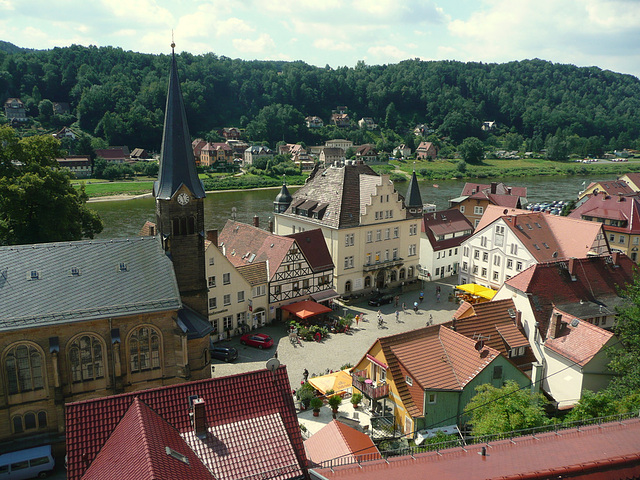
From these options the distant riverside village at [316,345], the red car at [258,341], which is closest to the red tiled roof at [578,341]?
the distant riverside village at [316,345]

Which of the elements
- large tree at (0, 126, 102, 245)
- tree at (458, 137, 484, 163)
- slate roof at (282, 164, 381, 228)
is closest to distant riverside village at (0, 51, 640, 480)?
slate roof at (282, 164, 381, 228)

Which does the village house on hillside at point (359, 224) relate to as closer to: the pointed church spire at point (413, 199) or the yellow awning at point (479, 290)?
the pointed church spire at point (413, 199)

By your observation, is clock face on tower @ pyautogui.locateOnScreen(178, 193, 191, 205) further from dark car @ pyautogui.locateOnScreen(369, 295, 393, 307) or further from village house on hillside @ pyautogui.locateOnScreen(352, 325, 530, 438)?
dark car @ pyautogui.locateOnScreen(369, 295, 393, 307)

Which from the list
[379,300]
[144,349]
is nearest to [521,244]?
[379,300]

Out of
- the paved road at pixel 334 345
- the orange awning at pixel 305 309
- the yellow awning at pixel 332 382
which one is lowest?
the paved road at pixel 334 345

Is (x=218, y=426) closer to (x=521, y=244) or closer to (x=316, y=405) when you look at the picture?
(x=316, y=405)

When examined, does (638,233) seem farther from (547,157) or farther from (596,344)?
(547,157)

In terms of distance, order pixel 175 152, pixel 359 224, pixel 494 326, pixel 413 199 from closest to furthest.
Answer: pixel 175 152 → pixel 494 326 → pixel 359 224 → pixel 413 199
